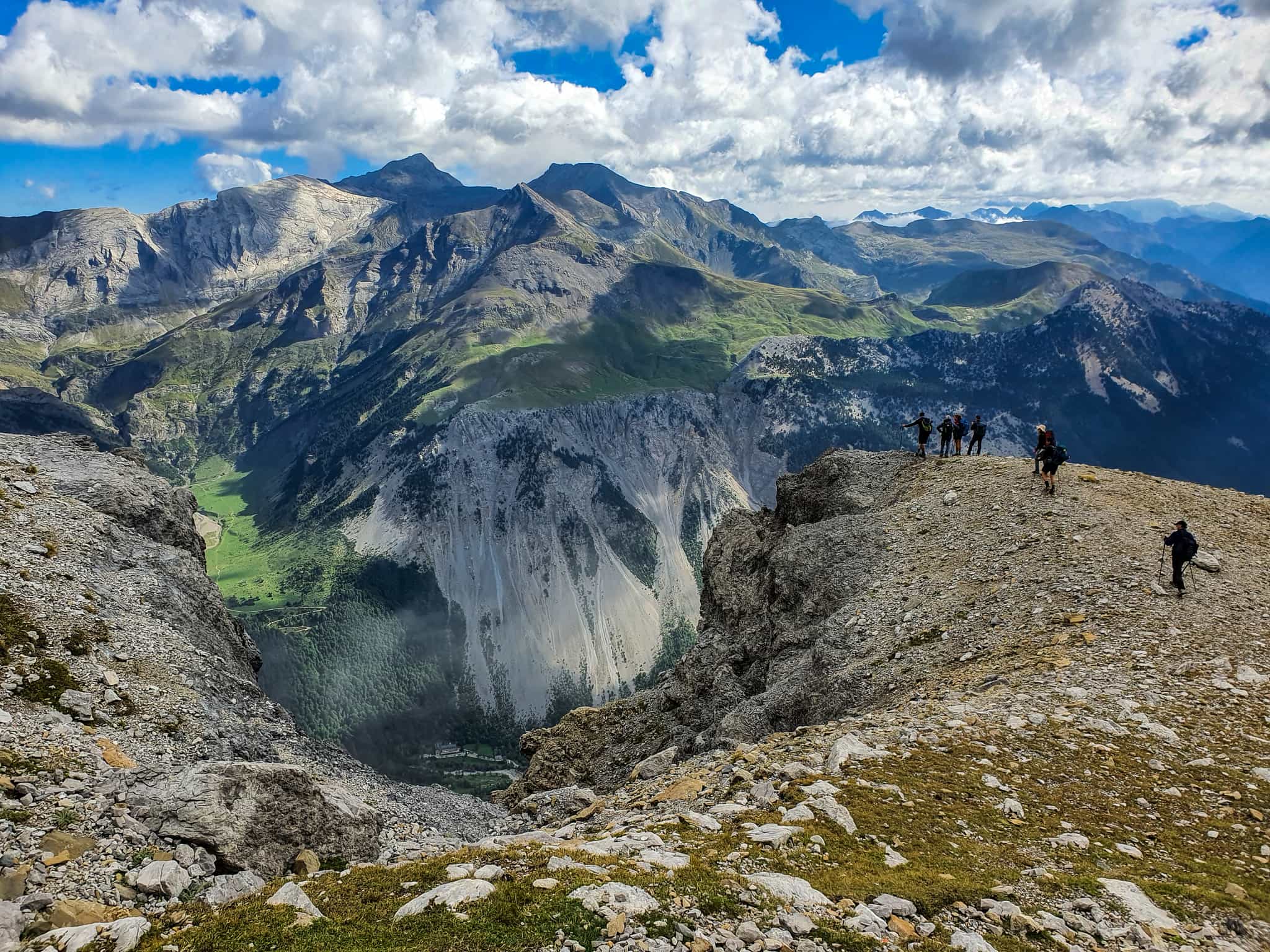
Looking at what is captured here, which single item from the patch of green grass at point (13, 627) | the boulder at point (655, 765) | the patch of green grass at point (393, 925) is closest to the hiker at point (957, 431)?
the boulder at point (655, 765)

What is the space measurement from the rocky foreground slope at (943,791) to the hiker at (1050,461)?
1.01 m

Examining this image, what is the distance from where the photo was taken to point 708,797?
21.2 metres

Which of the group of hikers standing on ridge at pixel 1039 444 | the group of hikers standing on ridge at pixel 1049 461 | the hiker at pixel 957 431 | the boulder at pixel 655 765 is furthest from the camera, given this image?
the hiker at pixel 957 431

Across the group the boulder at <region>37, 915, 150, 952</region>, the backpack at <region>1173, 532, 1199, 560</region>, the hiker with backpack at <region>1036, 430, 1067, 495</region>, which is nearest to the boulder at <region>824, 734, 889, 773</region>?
the backpack at <region>1173, 532, 1199, 560</region>

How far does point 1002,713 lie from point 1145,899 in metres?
9.70

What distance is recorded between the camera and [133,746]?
21734mm

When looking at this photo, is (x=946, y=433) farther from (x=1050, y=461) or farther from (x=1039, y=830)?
(x=1039, y=830)

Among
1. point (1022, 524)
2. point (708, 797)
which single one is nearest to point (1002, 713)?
point (708, 797)

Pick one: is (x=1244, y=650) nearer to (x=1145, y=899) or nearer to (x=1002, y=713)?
(x=1002, y=713)

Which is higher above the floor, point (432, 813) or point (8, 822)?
point (8, 822)

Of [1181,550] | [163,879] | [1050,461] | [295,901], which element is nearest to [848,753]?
[295,901]

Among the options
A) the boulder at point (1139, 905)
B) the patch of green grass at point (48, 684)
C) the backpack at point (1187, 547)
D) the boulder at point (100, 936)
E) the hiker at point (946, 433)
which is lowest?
the boulder at point (1139, 905)

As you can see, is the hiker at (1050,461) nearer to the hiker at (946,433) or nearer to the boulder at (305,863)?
the hiker at (946,433)

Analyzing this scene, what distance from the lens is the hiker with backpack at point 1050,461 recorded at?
3752 centimetres
